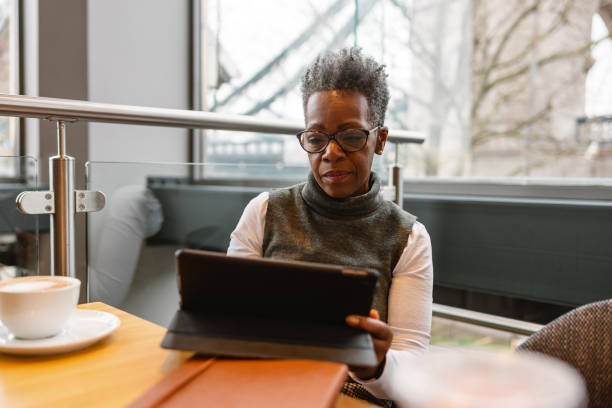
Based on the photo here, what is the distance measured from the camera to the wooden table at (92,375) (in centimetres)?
58

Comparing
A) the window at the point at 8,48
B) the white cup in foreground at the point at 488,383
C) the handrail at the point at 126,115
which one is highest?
the window at the point at 8,48

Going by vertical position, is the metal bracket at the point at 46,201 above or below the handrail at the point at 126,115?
below

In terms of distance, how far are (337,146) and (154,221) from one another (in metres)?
1.01

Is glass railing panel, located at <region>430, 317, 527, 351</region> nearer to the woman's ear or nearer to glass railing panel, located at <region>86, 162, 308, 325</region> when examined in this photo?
glass railing panel, located at <region>86, 162, 308, 325</region>

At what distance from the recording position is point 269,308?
2.20 ft

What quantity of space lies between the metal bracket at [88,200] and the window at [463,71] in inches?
45.5

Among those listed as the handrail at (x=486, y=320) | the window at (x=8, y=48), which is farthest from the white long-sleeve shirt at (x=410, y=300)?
the window at (x=8, y=48)

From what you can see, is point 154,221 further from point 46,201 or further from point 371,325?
point 371,325

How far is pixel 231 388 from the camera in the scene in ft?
1.78

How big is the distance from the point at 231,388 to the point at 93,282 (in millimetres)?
1097

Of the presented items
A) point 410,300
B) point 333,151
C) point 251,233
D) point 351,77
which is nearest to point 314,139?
point 333,151

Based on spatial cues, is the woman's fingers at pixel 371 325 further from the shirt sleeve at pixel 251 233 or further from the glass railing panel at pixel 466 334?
the glass railing panel at pixel 466 334

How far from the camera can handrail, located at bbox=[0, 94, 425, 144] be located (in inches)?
49.2

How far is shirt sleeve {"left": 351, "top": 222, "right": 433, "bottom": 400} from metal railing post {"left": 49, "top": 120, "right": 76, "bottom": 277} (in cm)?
85
